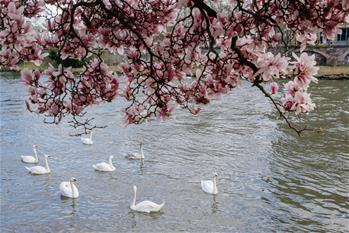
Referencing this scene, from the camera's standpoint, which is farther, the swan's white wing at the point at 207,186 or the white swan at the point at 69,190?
the swan's white wing at the point at 207,186

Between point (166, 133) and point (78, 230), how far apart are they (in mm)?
11031

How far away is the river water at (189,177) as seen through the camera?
12375 millimetres

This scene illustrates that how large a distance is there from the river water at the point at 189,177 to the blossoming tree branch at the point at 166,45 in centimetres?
793

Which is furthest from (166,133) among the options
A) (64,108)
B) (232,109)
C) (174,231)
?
(64,108)

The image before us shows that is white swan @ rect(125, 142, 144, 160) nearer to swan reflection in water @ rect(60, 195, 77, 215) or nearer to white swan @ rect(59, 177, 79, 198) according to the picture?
white swan @ rect(59, 177, 79, 198)

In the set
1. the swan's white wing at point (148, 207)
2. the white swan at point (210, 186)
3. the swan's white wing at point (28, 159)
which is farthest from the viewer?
the swan's white wing at point (28, 159)

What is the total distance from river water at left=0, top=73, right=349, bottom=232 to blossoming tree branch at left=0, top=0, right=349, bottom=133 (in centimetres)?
793

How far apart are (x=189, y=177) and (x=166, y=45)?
12000 mm

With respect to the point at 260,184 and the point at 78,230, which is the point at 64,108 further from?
the point at 260,184

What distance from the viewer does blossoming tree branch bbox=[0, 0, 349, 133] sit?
3.54m

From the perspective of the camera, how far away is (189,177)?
15.9 m

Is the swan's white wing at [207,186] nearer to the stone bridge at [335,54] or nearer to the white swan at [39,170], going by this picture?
the white swan at [39,170]

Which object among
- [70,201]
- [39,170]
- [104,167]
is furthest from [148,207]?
[39,170]

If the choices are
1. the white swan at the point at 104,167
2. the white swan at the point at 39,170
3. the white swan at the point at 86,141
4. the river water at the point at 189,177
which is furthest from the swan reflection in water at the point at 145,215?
the white swan at the point at 86,141
